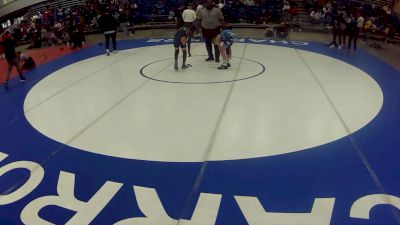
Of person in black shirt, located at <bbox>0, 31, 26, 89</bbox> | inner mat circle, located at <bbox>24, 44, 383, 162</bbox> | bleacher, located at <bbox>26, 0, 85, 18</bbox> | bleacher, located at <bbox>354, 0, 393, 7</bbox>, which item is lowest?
inner mat circle, located at <bbox>24, 44, 383, 162</bbox>

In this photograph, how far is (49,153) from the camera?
181 inches

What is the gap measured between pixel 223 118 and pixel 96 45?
9.23 m

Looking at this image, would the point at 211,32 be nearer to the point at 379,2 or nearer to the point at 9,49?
the point at 9,49

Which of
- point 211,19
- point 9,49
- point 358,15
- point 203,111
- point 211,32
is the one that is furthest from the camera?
point 358,15

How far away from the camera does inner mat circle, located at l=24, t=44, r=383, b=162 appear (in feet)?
15.4

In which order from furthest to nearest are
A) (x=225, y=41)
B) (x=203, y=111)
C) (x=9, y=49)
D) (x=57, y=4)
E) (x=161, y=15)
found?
(x=57, y=4) < (x=161, y=15) < (x=225, y=41) < (x=9, y=49) < (x=203, y=111)

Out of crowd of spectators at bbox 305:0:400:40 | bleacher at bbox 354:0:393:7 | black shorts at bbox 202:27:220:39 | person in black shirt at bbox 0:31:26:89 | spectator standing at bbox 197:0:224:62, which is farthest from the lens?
bleacher at bbox 354:0:393:7

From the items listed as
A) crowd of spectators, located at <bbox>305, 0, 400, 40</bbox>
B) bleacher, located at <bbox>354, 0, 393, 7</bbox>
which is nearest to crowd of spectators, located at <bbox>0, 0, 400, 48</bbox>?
crowd of spectators, located at <bbox>305, 0, 400, 40</bbox>

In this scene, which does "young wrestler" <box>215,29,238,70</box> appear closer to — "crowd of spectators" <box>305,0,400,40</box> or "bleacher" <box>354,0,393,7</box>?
"crowd of spectators" <box>305,0,400,40</box>

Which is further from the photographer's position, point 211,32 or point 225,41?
point 225,41

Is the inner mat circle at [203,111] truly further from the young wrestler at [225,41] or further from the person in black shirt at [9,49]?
the person in black shirt at [9,49]

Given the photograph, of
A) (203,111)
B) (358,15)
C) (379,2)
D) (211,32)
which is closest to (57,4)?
(211,32)

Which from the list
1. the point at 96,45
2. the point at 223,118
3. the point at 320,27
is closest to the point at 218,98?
the point at 223,118

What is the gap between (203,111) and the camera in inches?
232
